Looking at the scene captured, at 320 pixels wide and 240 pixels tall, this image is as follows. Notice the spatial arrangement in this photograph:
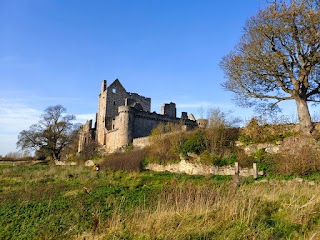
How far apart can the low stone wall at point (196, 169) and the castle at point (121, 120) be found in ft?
37.8

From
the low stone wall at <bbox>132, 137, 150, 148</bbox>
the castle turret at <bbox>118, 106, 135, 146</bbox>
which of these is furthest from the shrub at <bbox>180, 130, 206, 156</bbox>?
the castle turret at <bbox>118, 106, 135, 146</bbox>

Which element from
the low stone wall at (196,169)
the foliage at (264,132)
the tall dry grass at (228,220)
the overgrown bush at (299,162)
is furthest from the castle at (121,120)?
the tall dry grass at (228,220)

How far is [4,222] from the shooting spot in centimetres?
888

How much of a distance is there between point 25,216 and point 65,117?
1900 inches

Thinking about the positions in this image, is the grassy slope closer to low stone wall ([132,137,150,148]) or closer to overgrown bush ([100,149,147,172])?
overgrown bush ([100,149,147,172])

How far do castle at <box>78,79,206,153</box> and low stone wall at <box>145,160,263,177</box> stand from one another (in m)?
11.5

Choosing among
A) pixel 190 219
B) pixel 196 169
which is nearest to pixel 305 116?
pixel 196 169

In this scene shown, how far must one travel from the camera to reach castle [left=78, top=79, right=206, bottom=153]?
127ft

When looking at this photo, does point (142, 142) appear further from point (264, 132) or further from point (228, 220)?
point (228, 220)

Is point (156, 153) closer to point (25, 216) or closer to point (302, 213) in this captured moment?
point (25, 216)

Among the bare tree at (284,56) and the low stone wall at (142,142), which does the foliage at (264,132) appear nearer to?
the bare tree at (284,56)

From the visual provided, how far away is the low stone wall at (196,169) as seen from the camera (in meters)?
17.9

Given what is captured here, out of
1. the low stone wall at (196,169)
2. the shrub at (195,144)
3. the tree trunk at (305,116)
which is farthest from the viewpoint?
the shrub at (195,144)

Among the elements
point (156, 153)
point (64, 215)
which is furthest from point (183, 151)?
point (64, 215)
